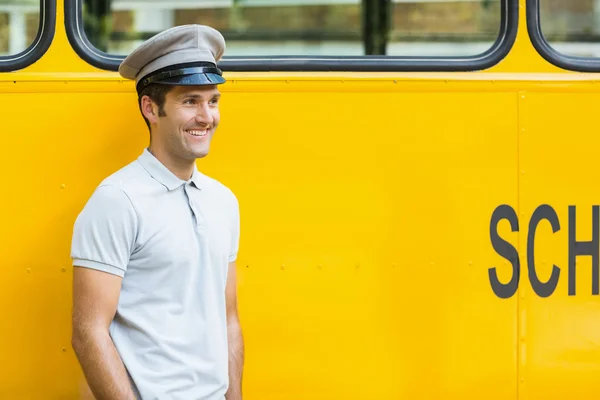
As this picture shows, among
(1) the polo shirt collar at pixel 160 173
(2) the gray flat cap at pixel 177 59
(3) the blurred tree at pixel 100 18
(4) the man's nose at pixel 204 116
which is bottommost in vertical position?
(1) the polo shirt collar at pixel 160 173

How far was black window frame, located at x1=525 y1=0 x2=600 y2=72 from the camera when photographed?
2611mm

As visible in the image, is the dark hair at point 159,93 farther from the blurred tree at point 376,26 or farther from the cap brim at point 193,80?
the blurred tree at point 376,26

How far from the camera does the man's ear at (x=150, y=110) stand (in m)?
A: 2.20

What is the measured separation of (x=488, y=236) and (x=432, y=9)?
3.79ft

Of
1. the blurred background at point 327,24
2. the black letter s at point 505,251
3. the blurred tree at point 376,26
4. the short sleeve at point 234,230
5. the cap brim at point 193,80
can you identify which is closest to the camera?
the cap brim at point 193,80

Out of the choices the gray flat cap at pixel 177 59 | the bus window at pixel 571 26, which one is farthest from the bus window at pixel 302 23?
the gray flat cap at pixel 177 59

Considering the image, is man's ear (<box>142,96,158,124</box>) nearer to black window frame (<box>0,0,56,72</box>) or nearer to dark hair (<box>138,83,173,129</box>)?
dark hair (<box>138,83,173,129</box>)

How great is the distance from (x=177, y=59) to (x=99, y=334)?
2.50 feet

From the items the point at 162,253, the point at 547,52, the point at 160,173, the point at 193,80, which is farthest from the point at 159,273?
the point at 547,52

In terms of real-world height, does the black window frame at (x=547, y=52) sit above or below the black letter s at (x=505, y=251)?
above

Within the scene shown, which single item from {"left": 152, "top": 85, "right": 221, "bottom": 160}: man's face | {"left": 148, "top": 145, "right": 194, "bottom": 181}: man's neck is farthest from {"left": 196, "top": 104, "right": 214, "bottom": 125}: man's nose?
{"left": 148, "top": 145, "right": 194, "bottom": 181}: man's neck

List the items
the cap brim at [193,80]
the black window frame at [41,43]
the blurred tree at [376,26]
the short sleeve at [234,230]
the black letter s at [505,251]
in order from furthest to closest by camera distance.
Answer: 1. the blurred tree at [376,26]
2. the black letter s at [505,251]
3. the black window frame at [41,43]
4. the short sleeve at [234,230]
5. the cap brim at [193,80]

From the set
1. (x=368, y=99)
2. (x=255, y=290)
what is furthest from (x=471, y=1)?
(x=255, y=290)

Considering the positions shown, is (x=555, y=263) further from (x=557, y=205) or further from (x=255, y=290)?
(x=255, y=290)
